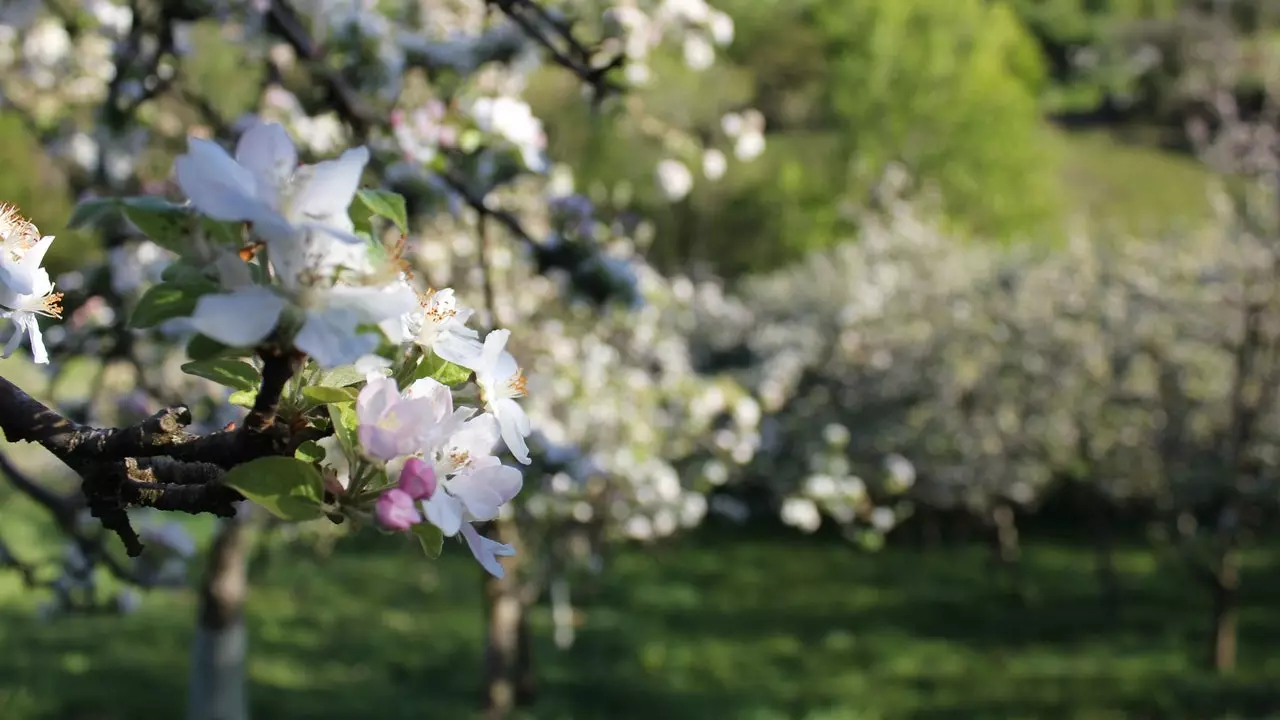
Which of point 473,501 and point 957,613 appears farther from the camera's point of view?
point 957,613

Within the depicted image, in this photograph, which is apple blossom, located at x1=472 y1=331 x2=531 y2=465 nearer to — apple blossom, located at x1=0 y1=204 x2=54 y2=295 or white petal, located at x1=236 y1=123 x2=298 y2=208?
white petal, located at x1=236 y1=123 x2=298 y2=208

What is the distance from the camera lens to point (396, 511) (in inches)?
35.7

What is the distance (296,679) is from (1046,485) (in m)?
6.87

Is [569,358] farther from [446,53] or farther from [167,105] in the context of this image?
[446,53]

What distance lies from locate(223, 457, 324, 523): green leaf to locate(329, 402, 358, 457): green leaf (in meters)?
0.04

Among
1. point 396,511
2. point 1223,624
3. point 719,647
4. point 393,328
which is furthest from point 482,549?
point 1223,624

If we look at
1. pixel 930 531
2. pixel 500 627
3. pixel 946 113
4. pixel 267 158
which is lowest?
pixel 930 531

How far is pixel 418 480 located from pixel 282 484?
11 centimetres

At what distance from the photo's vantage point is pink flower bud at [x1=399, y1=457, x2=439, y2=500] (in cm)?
92

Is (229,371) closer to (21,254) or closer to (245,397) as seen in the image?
(245,397)

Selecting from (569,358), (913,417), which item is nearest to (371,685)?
(569,358)

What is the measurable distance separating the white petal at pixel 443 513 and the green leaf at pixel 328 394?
0.34ft

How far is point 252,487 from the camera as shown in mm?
901

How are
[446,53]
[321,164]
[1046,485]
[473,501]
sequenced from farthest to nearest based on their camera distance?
[1046,485], [446,53], [473,501], [321,164]
